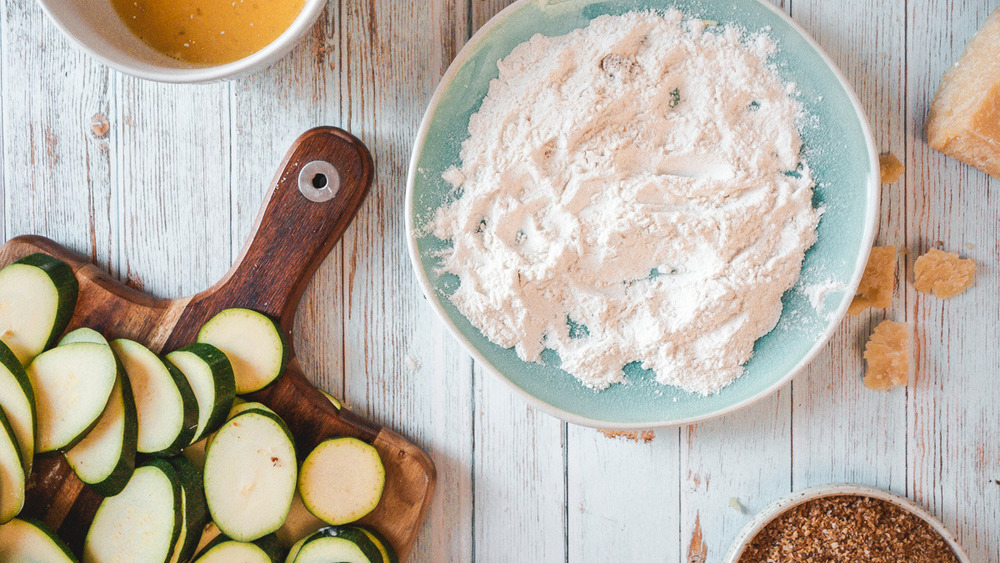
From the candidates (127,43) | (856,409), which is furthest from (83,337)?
(856,409)

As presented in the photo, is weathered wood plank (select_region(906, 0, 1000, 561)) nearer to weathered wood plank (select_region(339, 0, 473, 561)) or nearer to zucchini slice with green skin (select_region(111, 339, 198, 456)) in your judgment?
weathered wood plank (select_region(339, 0, 473, 561))

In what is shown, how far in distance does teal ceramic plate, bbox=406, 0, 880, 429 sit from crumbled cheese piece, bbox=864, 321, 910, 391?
0.16m

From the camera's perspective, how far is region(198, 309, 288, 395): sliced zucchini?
1.12 metres

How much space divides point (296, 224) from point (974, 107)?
1.13 meters

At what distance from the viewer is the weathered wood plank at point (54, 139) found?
1.20m

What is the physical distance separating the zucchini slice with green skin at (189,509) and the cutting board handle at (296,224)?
9.0 inches

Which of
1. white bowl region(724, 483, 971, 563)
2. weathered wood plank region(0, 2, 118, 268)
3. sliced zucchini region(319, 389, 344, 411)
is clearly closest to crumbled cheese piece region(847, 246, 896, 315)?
white bowl region(724, 483, 971, 563)

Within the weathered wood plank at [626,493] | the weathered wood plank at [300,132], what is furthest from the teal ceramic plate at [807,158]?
the weathered wood plank at [300,132]

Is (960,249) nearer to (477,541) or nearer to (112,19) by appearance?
(477,541)

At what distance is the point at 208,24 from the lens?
2.99ft

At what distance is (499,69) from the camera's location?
1054 millimetres

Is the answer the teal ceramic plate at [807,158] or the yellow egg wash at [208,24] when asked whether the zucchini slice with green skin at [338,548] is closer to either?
the teal ceramic plate at [807,158]

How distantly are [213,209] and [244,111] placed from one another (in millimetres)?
187

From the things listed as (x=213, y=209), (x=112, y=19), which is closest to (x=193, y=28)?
(x=112, y=19)
